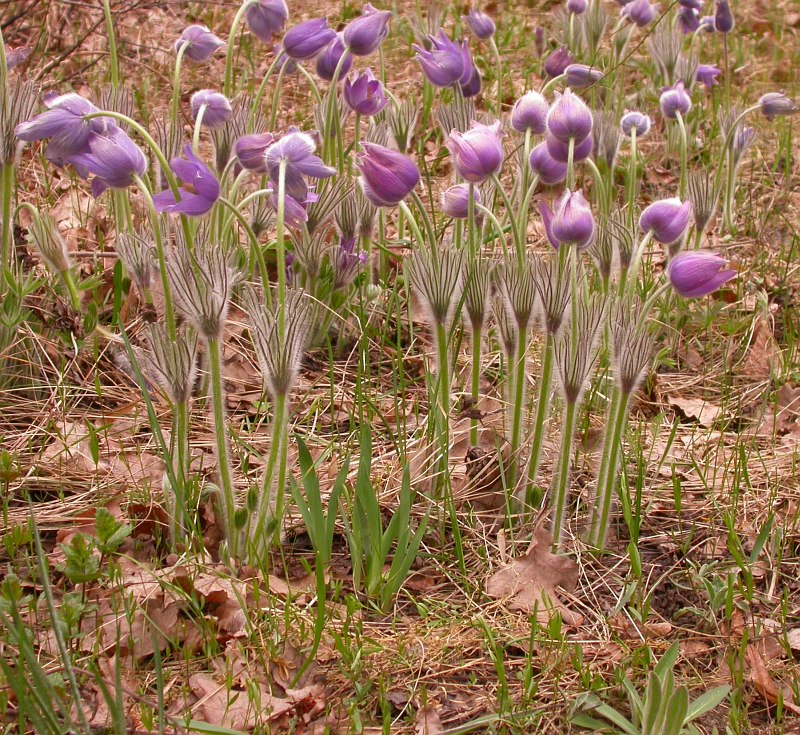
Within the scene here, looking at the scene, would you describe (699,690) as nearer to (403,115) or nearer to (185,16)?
(403,115)

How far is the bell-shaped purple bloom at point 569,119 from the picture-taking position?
6.47 ft

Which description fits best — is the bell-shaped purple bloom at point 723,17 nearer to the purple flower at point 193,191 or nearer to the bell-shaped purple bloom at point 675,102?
the bell-shaped purple bloom at point 675,102

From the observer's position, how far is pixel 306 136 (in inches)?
77.0

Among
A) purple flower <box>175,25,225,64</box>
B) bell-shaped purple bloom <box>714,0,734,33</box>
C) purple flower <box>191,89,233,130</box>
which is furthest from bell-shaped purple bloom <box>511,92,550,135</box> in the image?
bell-shaped purple bloom <box>714,0,734,33</box>

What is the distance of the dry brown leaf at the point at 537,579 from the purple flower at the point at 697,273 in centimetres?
59

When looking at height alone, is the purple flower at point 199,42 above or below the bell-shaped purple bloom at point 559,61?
above

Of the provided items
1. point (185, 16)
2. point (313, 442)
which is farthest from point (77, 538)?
point (185, 16)

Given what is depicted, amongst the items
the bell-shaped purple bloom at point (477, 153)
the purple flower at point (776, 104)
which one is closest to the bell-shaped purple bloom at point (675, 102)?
the purple flower at point (776, 104)

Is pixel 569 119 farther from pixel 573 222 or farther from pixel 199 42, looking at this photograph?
pixel 199 42

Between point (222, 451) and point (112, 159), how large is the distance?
65 centimetres

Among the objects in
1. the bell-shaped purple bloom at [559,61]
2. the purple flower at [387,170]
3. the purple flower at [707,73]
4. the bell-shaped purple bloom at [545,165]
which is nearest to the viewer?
the purple flower at [387,170]

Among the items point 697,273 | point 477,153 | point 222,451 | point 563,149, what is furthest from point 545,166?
point 222,451

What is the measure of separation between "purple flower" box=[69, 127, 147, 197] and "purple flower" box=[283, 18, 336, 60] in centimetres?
72

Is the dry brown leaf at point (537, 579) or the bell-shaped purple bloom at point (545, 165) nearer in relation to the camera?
the dry brown leaf at point (537, 579)
